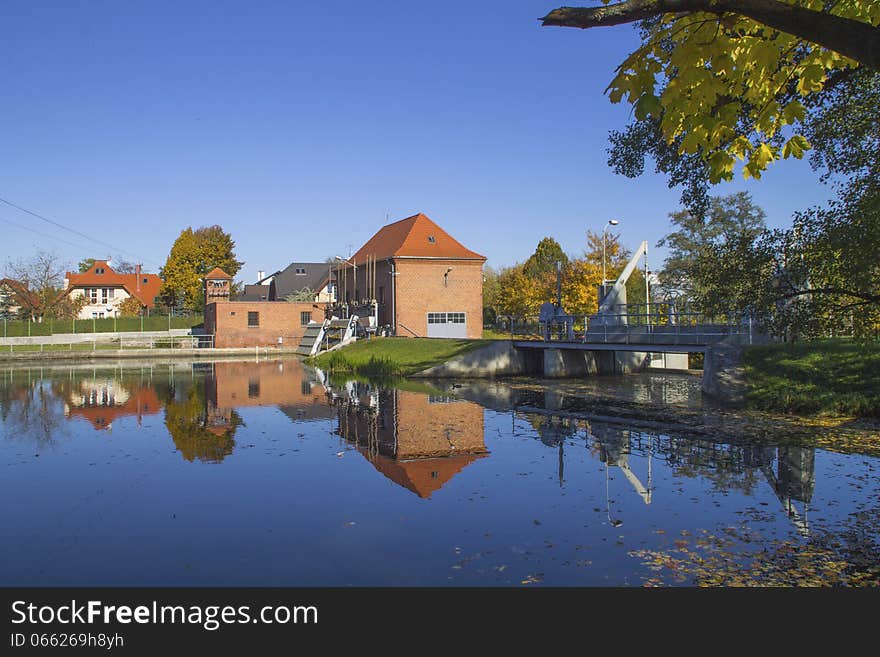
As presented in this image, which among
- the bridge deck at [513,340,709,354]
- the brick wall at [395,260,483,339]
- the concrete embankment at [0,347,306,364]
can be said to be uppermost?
the brick wall at [395,260,483,339]

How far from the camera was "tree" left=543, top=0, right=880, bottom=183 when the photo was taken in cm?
364

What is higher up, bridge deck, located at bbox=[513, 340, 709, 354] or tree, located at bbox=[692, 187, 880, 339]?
tree, located at bbox=[692, 187, 880, 339]

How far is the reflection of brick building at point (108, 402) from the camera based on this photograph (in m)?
18.7

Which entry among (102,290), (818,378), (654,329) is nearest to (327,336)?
(654,329)

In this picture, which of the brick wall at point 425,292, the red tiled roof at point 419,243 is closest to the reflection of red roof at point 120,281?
the red tiled roof at point 419,243

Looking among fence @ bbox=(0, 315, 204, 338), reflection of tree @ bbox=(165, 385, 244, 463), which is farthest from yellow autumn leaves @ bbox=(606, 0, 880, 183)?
fence @ bbox=(0, 315, 204, 338)

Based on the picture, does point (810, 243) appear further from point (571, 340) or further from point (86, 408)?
point (86, 408)

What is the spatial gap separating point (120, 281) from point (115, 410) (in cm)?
7124

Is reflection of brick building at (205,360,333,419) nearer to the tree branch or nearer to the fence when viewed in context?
the tree branch

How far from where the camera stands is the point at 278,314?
52344 millimetres

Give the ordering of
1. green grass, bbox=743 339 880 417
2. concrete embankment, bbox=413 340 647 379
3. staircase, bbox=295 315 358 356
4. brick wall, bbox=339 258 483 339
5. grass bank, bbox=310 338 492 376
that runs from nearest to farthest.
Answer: green grass, bbox=743 339 880 417 < concrete embankment, bbox=413 340 647 379 < grass bank, bbox=310 338 492 376 < staircase, bbox=295 315 358 356 < brick wall, bbox=339 258 483 339

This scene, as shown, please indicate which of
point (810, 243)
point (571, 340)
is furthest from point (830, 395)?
point (571, 340)

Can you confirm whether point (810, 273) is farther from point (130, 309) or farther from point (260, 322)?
point (130, 309)
